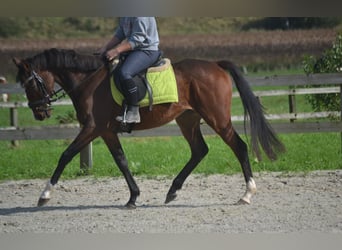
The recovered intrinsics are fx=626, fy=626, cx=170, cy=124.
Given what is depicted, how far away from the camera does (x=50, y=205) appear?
5090 mm

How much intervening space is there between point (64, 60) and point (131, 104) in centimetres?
64

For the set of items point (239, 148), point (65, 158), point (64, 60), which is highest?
point (64, 60)

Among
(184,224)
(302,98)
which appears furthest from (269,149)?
(302,98)

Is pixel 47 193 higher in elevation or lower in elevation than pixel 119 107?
lower

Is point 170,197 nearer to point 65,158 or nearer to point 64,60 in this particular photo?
point 65,158

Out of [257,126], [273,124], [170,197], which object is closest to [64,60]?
[170,197]

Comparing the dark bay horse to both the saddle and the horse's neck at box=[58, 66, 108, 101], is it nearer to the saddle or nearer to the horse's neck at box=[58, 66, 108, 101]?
the horse's neck at box=[58, 66, 108, 101]

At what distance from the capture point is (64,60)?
4.87 m

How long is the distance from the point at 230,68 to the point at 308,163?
1921mm

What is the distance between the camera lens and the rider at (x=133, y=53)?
185 inches

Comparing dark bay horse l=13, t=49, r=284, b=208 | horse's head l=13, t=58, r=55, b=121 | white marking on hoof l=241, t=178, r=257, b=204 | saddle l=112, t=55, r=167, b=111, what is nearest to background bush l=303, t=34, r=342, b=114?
dark bay horse l=13, t=49, r=284, b=208

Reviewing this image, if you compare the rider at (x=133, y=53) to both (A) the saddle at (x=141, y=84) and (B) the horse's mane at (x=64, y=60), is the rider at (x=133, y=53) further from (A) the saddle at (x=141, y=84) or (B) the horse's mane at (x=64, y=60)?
(B) the horse's mane at (x=64, y=60)

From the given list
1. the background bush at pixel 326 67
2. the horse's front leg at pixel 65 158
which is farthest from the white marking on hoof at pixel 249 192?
the background bush at pixel 326 67

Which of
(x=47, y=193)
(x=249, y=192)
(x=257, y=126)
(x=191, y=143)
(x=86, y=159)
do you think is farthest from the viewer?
(x=86, y=159)
